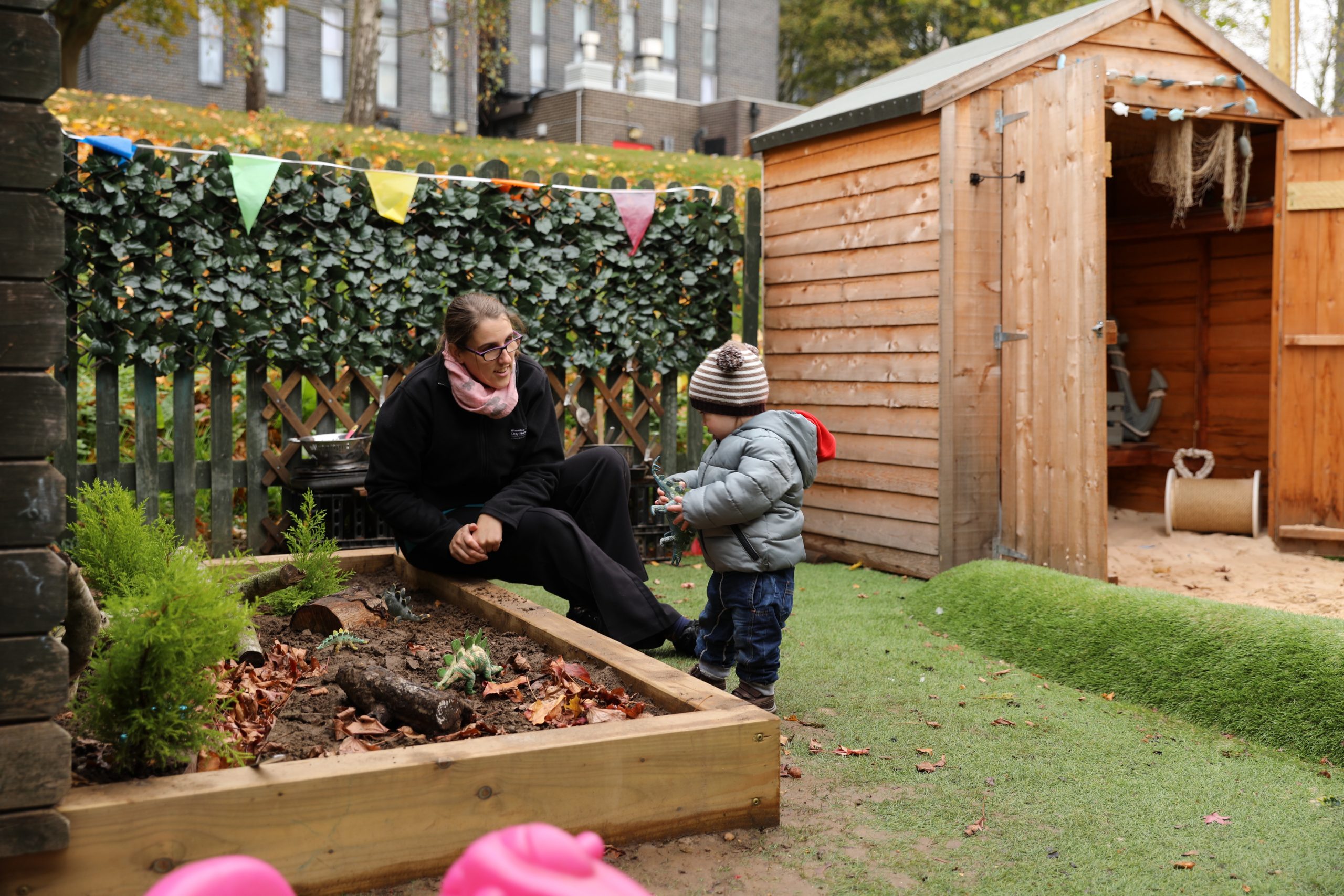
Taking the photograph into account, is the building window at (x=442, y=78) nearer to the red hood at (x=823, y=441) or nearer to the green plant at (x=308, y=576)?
the green plant at (x=308, y=576)

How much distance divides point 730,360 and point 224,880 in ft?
7.66

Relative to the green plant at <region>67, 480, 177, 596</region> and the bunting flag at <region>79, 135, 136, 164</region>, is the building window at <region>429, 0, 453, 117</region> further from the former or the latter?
the green plant at <region>67, 480, 177, 596</region>

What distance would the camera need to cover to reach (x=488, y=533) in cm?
371

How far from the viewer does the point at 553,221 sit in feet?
20.6

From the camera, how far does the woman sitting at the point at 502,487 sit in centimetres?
374

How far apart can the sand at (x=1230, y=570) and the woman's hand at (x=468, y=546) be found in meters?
3.43

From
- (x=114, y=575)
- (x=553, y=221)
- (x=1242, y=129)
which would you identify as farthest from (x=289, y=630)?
(x=1242, y=129)

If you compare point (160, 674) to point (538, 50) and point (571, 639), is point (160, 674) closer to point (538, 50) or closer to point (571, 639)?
point (571, 639)

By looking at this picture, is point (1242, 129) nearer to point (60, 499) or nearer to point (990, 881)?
point (990, 881)

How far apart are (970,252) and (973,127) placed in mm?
629

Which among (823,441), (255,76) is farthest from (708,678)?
(255,76)

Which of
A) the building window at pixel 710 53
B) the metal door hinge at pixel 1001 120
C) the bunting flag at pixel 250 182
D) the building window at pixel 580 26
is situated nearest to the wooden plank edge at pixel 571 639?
the bunting flag at pixel 250 182

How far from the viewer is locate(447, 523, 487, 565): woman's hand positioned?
372cm

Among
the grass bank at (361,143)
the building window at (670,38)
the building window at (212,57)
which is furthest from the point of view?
the building window at (670,38)
